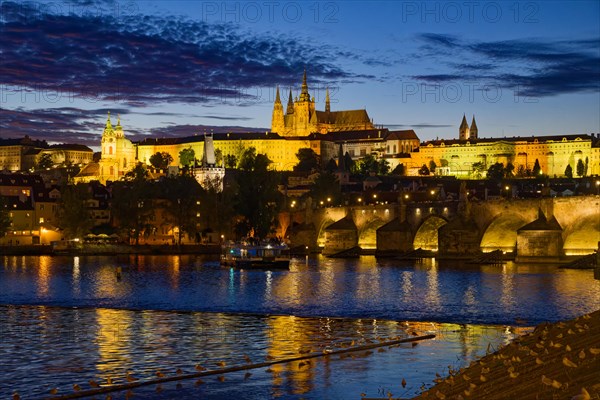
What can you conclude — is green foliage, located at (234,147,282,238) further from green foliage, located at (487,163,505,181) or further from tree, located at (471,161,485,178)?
tree, located at (471,161,485,178)

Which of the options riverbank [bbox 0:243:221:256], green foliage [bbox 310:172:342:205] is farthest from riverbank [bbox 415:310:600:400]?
green foliage [bbox 310:172:342:205]

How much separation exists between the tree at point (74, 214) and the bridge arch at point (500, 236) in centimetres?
3785

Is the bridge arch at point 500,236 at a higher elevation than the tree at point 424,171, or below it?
below

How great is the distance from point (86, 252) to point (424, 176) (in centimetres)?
11316

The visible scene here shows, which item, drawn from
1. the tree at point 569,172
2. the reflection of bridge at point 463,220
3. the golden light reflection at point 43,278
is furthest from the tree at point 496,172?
the golden light reflection at point 43,278

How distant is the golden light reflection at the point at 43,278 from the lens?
4318 centimetres

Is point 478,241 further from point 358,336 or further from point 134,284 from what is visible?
point 358,336

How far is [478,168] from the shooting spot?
196 m

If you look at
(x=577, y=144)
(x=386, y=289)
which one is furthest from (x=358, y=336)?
(x=577, y=144)

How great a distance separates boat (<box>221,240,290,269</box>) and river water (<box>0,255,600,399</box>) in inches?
257

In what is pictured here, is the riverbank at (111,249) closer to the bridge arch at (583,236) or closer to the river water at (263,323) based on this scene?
the river water at (263,323)

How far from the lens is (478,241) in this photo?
238 ft

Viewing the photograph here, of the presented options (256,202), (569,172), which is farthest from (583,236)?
(569,172)

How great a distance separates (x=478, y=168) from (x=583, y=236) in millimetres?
134083
